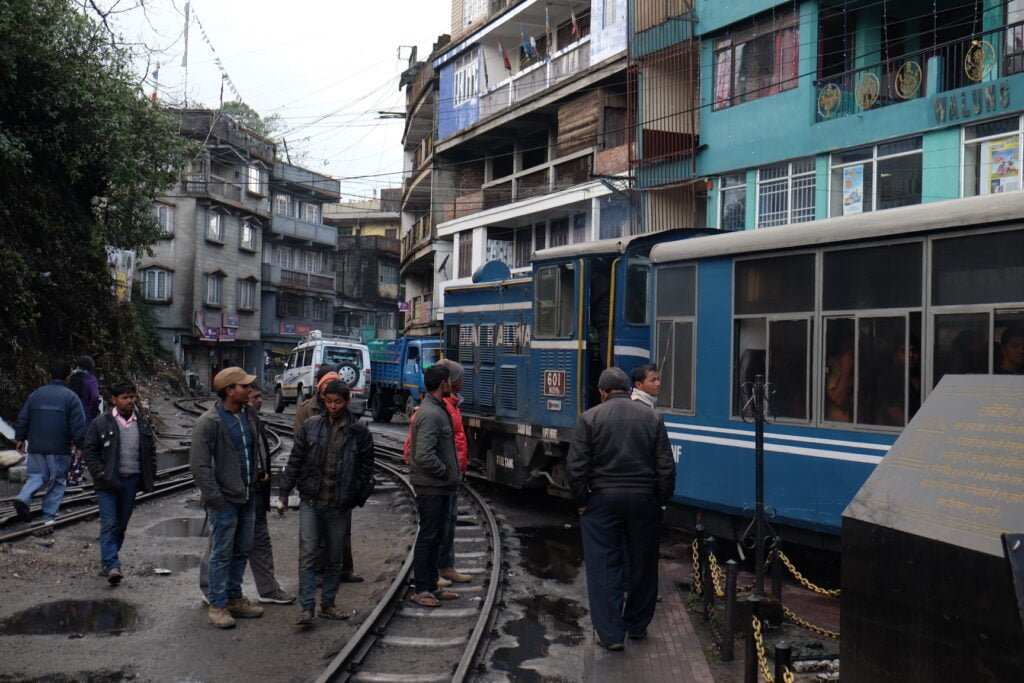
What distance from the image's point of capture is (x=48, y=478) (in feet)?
36.2

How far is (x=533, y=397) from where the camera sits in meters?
13.6

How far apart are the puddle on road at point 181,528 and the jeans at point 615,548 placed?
5.87 m

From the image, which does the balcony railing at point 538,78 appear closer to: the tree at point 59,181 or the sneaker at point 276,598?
the tree at point 59,181

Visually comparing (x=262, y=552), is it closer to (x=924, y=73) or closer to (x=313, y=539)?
(x=313, y=539)

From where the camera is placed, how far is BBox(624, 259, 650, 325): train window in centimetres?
1178

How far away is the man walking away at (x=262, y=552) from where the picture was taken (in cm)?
800

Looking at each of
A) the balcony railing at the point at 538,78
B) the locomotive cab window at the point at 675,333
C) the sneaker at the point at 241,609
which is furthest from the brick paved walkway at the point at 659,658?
the balcony railing at the point at 538,78

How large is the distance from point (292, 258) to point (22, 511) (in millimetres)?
53848

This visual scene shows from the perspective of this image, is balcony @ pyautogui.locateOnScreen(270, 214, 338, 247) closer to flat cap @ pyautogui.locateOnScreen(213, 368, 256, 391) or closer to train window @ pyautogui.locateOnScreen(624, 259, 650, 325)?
train window @ pyautogui.locateOnScreen(624, 259, 650, 325)

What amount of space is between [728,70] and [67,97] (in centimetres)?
1456

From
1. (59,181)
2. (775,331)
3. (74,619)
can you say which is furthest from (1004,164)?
(59,181)

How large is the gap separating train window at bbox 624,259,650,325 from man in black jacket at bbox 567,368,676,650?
15.3 feet

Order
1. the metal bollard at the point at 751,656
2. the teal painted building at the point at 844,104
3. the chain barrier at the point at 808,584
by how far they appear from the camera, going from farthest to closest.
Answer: the teal painted building at the point at 844,104
the chain barrier at the point at 808,584
the metal bollard at the point at 751,656

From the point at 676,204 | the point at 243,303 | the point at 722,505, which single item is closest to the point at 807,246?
the point at 722,505
